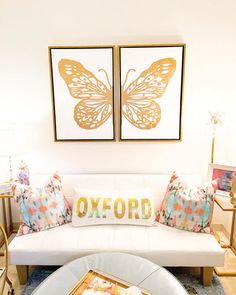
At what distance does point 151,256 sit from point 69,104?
63.1 inches

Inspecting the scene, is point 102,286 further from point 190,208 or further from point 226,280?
point 226,280

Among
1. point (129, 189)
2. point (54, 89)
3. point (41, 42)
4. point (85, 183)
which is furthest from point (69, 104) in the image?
point (129, 189)

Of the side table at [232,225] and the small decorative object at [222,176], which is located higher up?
the small decorative object at [222,176]

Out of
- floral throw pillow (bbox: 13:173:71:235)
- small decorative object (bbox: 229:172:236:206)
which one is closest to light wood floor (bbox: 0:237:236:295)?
floral throw pillow (bbox: 13:173:71:235)

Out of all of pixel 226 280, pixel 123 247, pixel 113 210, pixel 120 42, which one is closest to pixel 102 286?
pixel 123 247

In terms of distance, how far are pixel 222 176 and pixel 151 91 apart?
107cm

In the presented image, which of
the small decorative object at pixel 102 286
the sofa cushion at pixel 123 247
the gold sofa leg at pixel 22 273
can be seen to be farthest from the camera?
the gold sofa leg at pixel 22 273

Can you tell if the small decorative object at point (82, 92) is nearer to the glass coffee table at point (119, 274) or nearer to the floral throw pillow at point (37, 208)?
the floral throw pillow at point (37, 208)

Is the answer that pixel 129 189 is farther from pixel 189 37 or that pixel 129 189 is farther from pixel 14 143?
pixel 189 37

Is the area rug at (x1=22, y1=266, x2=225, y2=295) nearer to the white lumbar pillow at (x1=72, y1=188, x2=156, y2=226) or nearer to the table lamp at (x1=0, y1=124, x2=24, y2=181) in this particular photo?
the white lumbar pillow at (x1=72, y1=188, x2=156, y2=226)

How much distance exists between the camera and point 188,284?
205 cm

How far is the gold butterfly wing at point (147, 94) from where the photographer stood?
2445mm

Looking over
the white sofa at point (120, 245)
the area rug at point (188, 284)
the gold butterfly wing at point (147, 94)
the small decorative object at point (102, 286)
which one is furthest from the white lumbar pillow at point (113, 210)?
the gold butterfly wing at point (147, 94)

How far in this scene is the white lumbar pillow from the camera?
2.21 m
